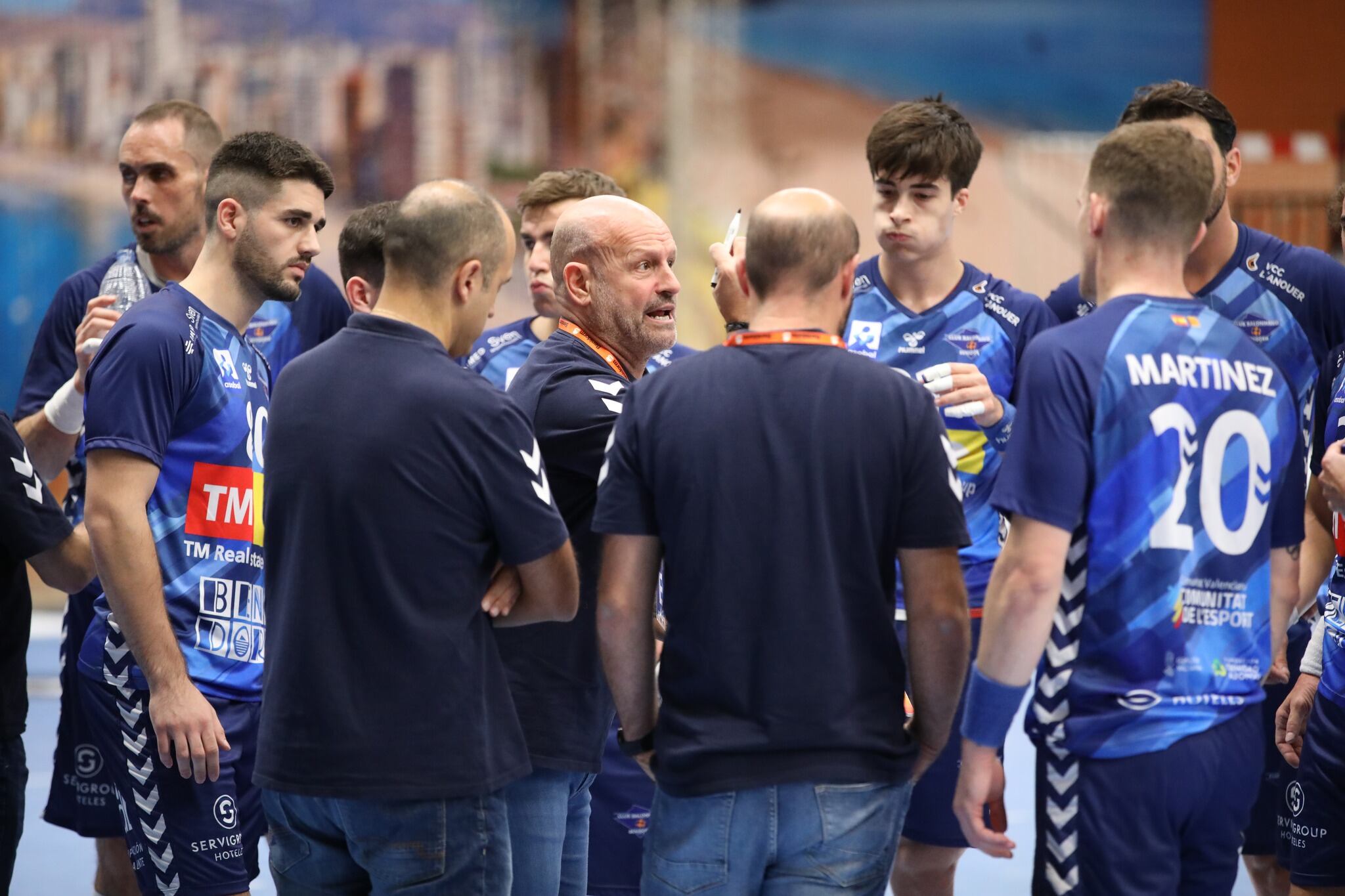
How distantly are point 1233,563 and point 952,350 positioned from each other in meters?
1.37

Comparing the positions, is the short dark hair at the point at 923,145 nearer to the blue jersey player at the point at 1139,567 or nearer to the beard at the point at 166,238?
the blue jersey player at the point at 1139,567

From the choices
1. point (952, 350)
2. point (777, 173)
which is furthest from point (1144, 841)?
point (777, 173)

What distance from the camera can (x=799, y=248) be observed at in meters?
2.57

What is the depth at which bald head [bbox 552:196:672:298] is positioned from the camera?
10.6ft

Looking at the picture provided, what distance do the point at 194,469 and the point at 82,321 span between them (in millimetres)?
1137

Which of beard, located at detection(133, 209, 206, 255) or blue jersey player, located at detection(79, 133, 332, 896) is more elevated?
beard, located at detection(133, 209, 206, 255)

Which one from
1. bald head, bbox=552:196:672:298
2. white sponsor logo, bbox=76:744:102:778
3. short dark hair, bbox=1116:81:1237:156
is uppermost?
short dark hair, bbox=1116:81:1237:156

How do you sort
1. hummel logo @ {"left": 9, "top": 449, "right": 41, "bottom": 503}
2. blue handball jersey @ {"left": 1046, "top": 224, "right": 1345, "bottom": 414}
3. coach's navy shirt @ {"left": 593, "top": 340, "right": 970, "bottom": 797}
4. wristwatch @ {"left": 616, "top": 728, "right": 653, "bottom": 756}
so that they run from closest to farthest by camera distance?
coach's navy shirt @ {"left": 593, "top": 340, "right": 970, "bottom": 797}, wristwatch @ {"left": 616, "top": 728, "right": 653, "bottom": 756}, hummel logo @ {"left": 9, "top": 449, "right": 41, "bottom": 503}, blue handball jersey @ {"left": 1046, "top": 224, "right": 1345, "bottom": 414}

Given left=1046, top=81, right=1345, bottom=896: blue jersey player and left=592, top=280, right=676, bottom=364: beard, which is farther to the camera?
left=1046, top=81, right=1345, bottom=896: blue jersey player

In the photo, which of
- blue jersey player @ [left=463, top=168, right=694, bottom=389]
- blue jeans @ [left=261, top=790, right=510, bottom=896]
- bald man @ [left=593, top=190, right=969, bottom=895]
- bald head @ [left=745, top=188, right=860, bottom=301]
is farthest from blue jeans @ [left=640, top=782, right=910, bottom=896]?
blue jersey player @ [left=463, top=168, right=694, bottom=389]

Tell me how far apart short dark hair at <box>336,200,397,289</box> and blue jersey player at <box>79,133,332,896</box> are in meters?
0.49

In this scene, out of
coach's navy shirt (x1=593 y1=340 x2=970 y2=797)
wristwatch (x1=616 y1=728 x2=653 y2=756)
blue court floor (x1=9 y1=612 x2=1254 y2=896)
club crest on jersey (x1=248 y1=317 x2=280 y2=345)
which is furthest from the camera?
blue court floor (x1=9 y1=612 x2=1254 y2=896)

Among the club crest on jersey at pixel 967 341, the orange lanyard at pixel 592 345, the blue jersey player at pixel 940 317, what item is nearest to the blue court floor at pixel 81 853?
the blue jersey player at pixel 940 317

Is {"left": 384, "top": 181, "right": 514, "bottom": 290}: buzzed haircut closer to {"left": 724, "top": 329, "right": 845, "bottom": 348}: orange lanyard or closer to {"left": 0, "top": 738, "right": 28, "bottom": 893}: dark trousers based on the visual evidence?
{"left": 724, "top": 329, "right": 845, "bottom": 348}: orange lanyard
